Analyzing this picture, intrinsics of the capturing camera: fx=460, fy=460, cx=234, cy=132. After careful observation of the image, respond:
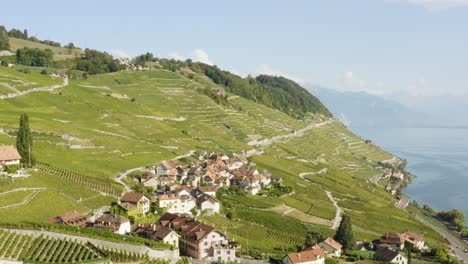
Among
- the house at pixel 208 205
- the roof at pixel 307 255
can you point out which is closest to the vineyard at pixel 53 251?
the roof at pixel 307 255

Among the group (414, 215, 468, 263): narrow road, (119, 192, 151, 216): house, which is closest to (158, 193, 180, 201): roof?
(119, 192, 151, 216): house

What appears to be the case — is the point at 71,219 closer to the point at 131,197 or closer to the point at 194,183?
the point at 131,197

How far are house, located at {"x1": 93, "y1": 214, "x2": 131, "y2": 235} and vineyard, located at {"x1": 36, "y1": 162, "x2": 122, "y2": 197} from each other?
12872 millimetres

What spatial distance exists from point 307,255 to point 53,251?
117 ft

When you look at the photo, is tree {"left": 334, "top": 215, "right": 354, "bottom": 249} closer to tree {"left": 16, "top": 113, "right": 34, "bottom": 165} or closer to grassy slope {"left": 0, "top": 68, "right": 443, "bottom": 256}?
grassy slope {"left": 0, "top": 68, "right": 443, "bottom": 256}

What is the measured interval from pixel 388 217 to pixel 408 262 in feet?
133

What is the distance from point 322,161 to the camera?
564 ft

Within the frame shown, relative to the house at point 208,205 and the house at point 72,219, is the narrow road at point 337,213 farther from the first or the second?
the house at point 72,219

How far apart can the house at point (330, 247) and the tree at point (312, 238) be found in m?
1.53

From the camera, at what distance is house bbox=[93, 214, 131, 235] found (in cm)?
5994

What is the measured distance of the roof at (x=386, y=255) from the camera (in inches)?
3000

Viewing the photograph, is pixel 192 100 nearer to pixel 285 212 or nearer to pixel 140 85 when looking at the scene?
pixel 140 85

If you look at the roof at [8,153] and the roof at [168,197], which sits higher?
the roof at [8,153]

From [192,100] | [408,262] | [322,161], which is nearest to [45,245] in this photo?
[408,262]
